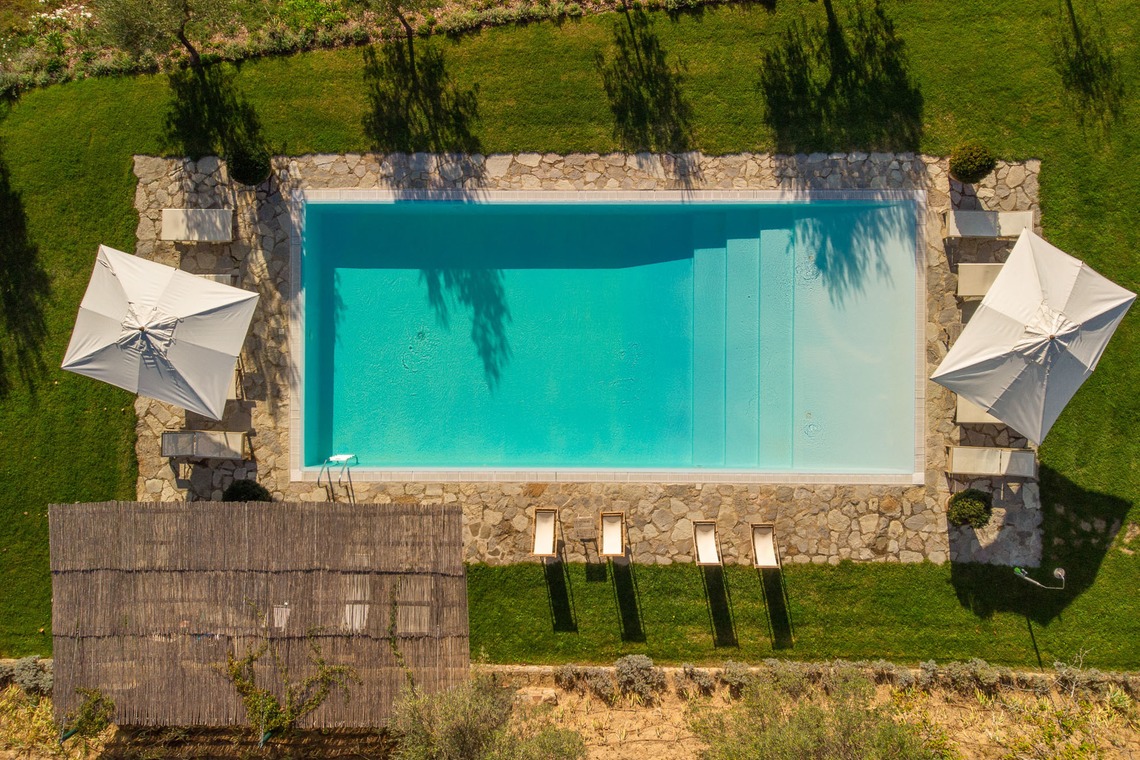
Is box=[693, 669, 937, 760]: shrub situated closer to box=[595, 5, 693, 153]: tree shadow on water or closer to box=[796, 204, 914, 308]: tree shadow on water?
box=[796, 204, 914, 308]: tree shadow on water

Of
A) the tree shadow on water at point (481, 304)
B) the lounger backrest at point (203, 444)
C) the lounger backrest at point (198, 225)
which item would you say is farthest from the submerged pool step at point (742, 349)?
the lounger backrest at point (198, 225)

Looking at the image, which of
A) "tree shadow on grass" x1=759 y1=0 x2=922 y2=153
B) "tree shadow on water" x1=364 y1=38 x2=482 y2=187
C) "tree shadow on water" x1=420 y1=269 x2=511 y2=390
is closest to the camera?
"tree shadow on grass" x1=759 y1=0 x2=922 y2=153

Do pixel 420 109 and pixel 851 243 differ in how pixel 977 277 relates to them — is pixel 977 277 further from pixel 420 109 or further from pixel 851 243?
pixel 420 109

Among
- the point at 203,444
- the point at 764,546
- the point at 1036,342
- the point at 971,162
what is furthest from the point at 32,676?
the point at 971,162

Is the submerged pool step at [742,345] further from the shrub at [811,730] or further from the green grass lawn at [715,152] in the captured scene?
the shrub at [811,730]

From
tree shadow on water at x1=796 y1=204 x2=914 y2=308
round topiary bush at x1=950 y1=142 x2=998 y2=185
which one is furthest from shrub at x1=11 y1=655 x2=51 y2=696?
round topiary bush at x1=950 y1=142 x2=998 y2=185

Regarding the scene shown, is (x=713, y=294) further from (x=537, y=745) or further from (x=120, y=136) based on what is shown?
(x=120, y=136)

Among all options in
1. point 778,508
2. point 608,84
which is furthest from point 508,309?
point 778,508
